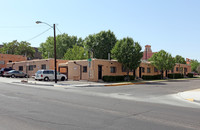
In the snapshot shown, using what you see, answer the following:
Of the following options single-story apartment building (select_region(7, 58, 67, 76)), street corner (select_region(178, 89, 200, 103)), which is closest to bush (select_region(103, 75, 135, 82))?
single-story apartment building (select_region(7, 58, 67, 76))

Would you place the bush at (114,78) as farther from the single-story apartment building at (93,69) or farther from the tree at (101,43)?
the tree at (101,43)

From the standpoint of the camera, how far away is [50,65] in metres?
38.7

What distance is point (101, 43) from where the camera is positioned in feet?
194

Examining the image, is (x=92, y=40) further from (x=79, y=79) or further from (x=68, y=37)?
(x=79, y=79)

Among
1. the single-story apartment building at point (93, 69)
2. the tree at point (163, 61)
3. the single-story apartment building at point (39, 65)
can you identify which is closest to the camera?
the single-story apartment building at point (93, 69)

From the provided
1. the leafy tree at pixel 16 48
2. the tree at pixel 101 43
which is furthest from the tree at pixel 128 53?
the leafy tree at pixel 16 48

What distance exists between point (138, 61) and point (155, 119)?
27.1m

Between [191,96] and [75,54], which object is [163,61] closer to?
[191,96]

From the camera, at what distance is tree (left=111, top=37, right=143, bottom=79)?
3203 cm

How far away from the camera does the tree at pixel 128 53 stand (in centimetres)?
3203

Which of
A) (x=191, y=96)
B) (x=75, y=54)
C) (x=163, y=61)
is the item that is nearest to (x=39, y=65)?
(x=75, y=54)

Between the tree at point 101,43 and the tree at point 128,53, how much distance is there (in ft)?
84.8

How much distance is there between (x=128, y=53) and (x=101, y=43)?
2783 cm

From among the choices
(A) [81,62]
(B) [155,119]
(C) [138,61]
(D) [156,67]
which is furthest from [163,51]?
(B) [155,119]
